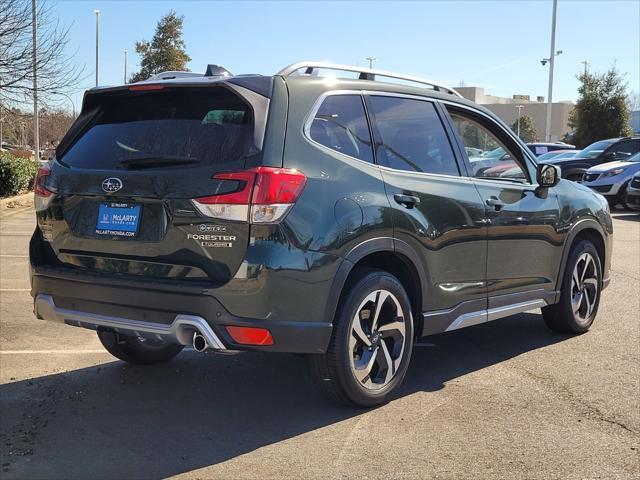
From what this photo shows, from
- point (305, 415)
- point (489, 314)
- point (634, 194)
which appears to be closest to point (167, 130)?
point (305, 415)

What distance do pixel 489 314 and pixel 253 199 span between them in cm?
231

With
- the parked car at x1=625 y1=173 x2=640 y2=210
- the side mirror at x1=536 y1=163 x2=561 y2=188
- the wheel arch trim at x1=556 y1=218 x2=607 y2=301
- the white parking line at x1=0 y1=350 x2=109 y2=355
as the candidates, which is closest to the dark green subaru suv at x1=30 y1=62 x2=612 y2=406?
the white parking line at x1=0 y1=350 x2=109 y2=355

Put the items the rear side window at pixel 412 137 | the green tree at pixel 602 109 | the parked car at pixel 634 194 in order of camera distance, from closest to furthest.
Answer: the rear side window at pixel 412 137 → the parked car at pixel 634 194 → the green tree at pixel 602 109

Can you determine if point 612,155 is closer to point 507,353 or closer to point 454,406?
point 507,353

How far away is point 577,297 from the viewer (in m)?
6.15

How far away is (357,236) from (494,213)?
1.55 metres

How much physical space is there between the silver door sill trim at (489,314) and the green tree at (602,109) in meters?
36.7

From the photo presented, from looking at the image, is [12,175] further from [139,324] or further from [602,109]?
[602,109]

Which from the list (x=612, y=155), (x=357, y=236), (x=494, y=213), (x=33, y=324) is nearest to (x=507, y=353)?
(x=494, y=213)

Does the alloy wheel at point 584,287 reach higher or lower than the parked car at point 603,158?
lower

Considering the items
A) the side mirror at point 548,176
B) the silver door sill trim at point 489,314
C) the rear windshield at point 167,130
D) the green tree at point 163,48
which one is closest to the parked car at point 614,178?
the side mirror at point 548,176

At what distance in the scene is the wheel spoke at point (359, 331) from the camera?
4.07 meters

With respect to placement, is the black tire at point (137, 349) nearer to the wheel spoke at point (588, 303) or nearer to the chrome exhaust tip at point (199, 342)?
the chrome exhaust tip at point (199, 342)

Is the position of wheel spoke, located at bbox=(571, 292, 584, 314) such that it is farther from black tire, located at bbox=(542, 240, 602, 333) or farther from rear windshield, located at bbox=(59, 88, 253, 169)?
rear windshield, located at bbox=(59, 88, 253, 169)
